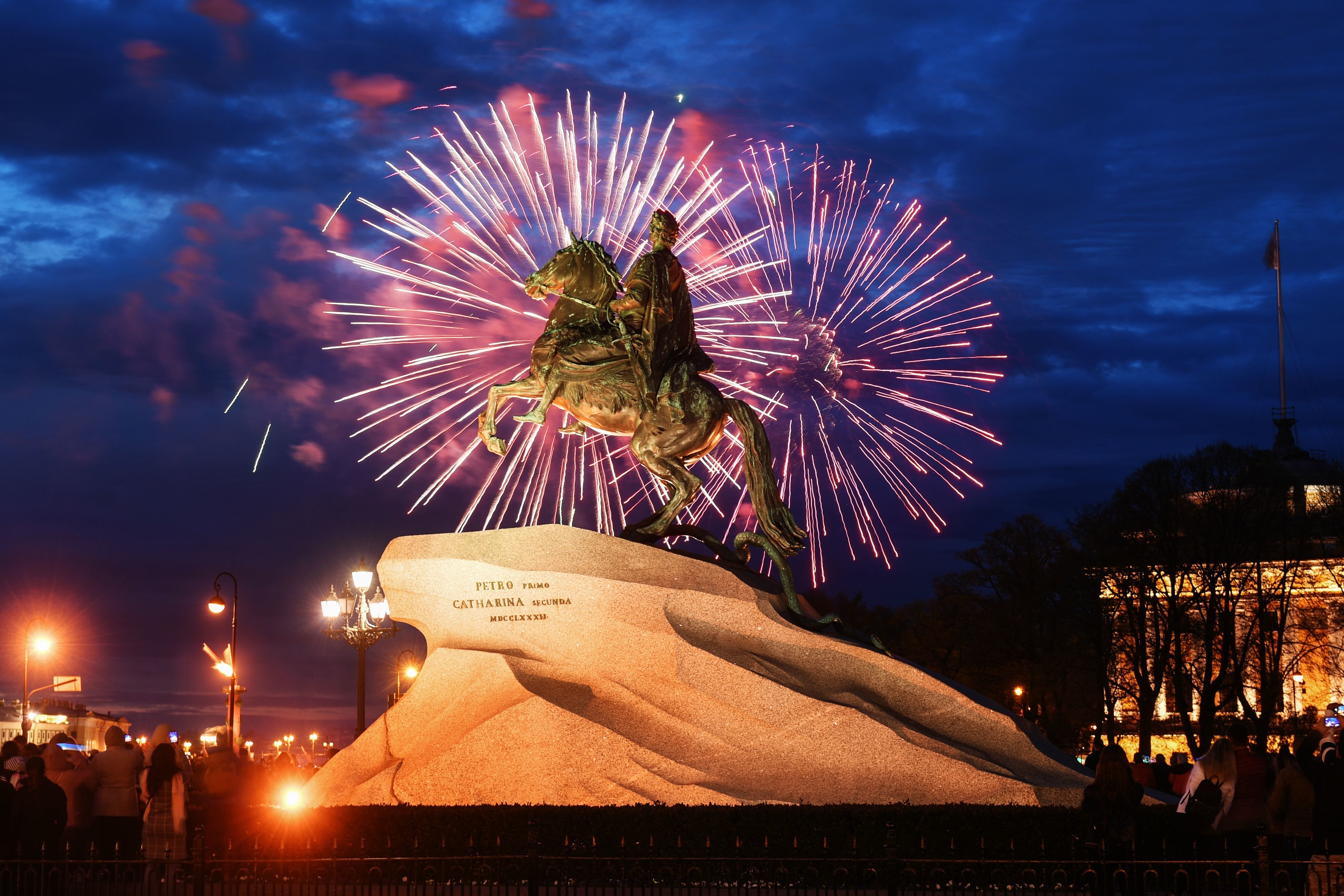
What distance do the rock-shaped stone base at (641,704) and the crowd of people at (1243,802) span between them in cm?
181

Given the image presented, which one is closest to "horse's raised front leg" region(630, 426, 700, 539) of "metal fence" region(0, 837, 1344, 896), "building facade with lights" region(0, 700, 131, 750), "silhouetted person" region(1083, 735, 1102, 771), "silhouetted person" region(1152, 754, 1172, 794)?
"metal fence" region(0, 837, 1344, 896)

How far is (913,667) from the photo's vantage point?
14.5m

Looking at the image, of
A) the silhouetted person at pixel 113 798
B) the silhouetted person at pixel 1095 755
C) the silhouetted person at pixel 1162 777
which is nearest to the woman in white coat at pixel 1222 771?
the silhouetted person at pixel 1095 755

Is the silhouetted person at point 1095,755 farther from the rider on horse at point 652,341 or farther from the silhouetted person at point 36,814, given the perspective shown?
the silhouetted person at point 36,814

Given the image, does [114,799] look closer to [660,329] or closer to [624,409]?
[624,409]

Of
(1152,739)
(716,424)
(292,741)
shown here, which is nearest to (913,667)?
(716,424)

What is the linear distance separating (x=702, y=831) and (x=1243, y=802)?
→ 455 centimetres

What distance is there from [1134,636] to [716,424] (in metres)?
23.6

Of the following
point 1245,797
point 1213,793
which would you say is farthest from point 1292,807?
point 1213,793

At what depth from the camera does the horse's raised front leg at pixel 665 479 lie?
16062 mm

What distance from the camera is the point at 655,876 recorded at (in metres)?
11.9

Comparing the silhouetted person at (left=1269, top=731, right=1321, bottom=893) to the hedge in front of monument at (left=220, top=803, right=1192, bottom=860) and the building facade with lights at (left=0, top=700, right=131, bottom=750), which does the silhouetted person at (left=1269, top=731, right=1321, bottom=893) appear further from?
the building facade with lights at (left=0, top=700, right=131, bottom=750)

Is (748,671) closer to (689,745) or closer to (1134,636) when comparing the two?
(689,745)

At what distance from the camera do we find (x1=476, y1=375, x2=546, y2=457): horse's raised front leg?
16.4m
